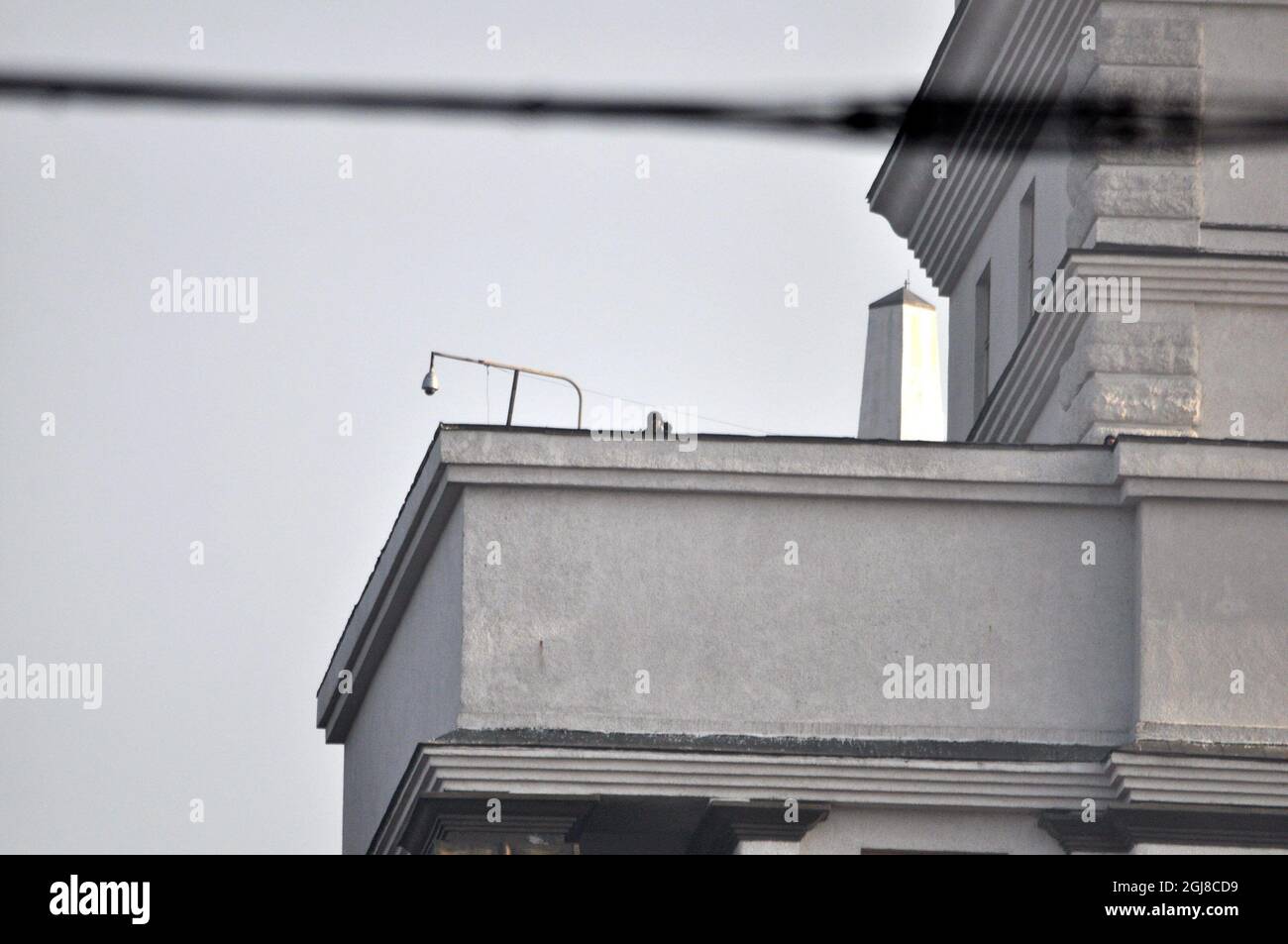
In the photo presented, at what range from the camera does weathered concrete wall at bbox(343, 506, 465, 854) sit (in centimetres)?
2530

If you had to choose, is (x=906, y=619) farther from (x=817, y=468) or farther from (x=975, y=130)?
(x=975, y=130)

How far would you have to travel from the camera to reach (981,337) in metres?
32.5

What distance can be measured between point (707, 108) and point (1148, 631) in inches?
640

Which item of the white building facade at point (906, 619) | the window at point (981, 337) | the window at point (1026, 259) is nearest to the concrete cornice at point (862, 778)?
the white building facade at point (906, 619)

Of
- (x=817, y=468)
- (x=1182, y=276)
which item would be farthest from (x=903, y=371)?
(x=817, y=468)

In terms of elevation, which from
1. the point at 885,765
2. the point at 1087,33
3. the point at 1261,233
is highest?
the point at 1087,33

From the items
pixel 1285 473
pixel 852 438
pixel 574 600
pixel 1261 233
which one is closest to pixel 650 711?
pixel 574 600

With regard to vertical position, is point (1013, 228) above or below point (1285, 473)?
above

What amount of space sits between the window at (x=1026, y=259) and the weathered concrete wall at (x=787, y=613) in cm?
482

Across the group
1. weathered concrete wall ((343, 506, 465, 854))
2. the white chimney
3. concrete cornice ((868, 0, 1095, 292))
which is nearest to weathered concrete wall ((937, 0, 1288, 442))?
concrete cornice ((868, 0, 1095, 292))

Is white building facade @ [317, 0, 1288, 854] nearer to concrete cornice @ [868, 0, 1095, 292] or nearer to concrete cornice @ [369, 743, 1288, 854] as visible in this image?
concrete cornice @ [369, 743, 1288, 854]

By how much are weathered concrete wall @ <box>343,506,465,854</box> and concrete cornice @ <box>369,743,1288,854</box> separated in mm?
946
